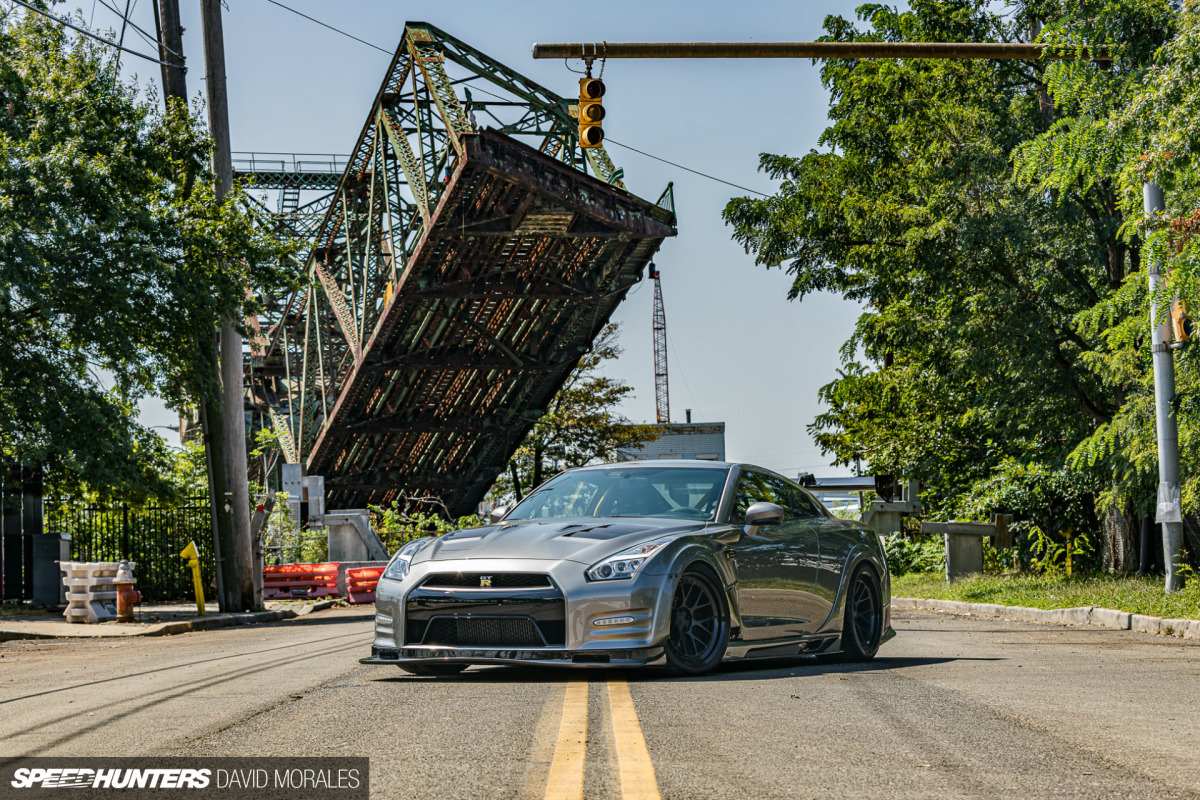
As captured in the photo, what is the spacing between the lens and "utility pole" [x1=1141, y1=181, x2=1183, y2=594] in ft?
48.7

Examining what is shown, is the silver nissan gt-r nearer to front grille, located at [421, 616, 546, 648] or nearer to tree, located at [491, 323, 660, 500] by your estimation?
front grille, located at [421, 616, 546, 648]

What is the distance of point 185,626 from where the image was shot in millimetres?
16547

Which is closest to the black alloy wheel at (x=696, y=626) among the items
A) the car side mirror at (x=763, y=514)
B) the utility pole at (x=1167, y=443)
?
the car side mirror at (x=763, y=514)

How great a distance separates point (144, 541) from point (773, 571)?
58.6ft

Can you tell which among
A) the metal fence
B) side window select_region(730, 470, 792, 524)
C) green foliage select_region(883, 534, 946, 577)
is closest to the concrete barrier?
the metal fence

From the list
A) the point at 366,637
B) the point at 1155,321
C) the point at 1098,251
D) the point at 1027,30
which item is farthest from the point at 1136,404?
the point at 366,637

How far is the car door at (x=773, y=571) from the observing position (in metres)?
8.05

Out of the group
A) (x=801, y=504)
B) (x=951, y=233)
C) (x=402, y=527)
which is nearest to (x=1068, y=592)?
(x=951, y=233)

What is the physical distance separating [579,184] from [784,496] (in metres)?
18.2

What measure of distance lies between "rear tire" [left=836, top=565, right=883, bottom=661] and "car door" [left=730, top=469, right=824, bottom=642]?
18.9 inches

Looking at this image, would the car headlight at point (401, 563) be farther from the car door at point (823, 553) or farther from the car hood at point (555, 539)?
the car door at point (823, 553)

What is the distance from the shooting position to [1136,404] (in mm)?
16281

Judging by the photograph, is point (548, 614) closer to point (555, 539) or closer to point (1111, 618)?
point (555, 539)

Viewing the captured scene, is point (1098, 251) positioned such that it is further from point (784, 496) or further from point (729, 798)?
point (729, 798)
